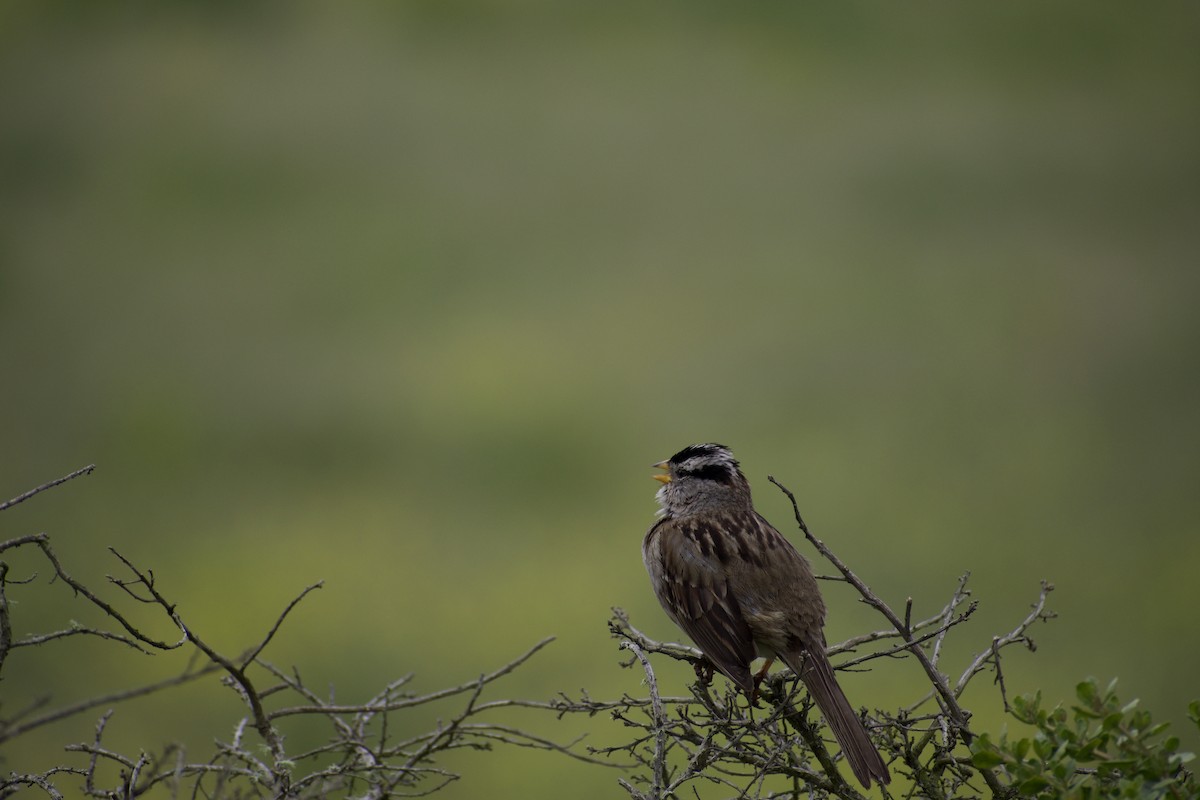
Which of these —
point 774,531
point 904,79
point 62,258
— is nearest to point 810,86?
point 904,79

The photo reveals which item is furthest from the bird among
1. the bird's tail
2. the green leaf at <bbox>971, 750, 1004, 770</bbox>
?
the green leaf at <bbox>971, 750, 1004, 770</bbox>

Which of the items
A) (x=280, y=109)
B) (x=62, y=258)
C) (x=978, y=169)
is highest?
(x=280, y=109)

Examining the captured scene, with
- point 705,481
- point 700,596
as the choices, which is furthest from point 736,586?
point 705,481

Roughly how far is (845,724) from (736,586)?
2.95 ft

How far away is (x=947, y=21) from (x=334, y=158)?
927 centimetres

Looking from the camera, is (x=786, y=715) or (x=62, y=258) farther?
(x=62, y=258)

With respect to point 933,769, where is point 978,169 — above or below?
above

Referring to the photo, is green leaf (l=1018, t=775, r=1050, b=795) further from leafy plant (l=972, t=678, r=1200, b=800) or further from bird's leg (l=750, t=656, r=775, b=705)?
bird's leg (l=750, t=656, r=775, b=705)

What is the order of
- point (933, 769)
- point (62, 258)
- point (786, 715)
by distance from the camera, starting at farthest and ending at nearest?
point (62, 258)
point (786, 715)
point (933, 769)

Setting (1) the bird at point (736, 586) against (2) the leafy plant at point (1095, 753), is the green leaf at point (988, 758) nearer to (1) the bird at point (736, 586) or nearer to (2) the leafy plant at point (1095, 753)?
(2) the leafy plant at point (1095, 753)

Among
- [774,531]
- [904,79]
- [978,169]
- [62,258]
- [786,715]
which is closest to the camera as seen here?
[786,715]

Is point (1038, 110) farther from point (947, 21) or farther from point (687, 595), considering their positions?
point (687, 595)

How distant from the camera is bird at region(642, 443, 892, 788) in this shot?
11.8 ft

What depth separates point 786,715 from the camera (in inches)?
125
